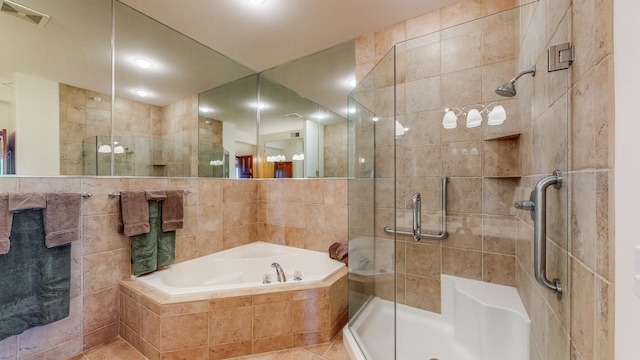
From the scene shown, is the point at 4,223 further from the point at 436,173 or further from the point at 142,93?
the point at 436,173

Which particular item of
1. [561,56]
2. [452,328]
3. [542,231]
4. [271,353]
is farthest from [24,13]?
[452,328]

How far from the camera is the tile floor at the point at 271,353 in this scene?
1.73m

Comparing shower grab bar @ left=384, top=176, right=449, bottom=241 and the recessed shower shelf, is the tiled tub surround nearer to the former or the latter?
shower grab bar @ left=384, top=176, right=449, bottom=241

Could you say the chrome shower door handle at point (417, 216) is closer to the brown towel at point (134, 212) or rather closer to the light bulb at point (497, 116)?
the light bulb at point (497, 116)

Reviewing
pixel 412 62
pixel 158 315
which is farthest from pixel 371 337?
pixel 412 62

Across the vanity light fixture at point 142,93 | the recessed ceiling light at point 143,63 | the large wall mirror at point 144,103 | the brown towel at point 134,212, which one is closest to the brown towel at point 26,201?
the large wall mirror at point 144,103

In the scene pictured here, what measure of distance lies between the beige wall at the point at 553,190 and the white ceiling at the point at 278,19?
425 millimetres

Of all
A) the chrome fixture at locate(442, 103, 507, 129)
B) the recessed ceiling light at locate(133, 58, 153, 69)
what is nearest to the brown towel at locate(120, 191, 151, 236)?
the recessed ceiling light at locate(133, 58, 153, 69)

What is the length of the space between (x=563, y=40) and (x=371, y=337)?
1963mm

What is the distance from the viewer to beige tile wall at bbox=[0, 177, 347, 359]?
164 centimetres

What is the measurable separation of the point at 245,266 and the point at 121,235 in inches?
44.7

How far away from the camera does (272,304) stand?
5.89 ft

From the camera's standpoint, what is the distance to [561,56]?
876mm

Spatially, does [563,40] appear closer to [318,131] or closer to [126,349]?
[318,131]
